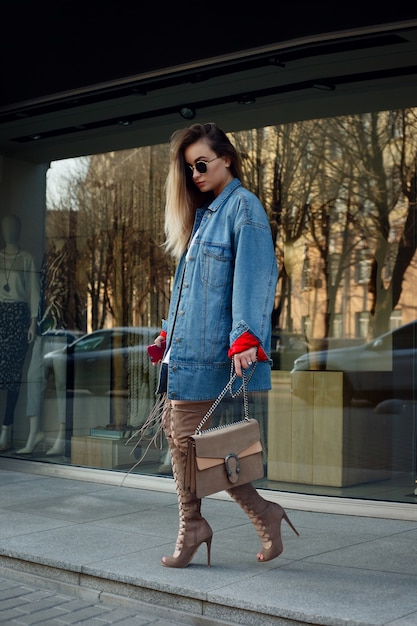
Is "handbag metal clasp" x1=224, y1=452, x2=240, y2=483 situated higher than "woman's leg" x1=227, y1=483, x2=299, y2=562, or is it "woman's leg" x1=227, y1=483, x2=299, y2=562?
"handbag metal clasp" x1=224, y1=452, x2=240, y2=483

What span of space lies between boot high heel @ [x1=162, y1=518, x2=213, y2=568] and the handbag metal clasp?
441 millimetres

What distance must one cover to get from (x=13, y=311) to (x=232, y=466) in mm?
4740

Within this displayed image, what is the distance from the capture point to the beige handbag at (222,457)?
4359 mm

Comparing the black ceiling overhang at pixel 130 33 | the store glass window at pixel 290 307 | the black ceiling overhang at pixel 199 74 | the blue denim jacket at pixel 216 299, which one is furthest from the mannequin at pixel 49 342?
the blue denim jacket at pixel 216 299

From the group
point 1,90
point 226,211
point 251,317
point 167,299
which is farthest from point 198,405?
point 1,90

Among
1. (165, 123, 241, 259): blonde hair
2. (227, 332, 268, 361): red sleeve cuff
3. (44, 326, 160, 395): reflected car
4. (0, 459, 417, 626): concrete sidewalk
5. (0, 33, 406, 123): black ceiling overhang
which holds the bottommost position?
(0, 459, 417, 626): concrete sidewalk

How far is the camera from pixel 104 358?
8.09 metres

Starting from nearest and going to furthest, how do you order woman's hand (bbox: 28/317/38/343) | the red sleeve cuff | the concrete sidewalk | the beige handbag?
the concrete sidewalk → the beige handbag → the red sleeve cuff → woman's hand (bbox: 28/317/38/343)

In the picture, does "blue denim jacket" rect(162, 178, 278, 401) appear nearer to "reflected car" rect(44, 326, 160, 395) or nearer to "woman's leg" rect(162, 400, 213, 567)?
"woman's leg" rect(162, 400, 213, 567)

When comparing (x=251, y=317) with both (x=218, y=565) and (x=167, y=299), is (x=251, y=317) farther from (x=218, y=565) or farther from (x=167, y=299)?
(x=167, y=299)

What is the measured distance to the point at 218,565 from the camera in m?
4.86

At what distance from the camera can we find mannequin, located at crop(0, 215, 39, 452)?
340 inches

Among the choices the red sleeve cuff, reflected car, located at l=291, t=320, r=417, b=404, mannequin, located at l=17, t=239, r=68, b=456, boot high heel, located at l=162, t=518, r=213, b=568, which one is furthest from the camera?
mannequin, located at l=17, t=239, r=68, b=456

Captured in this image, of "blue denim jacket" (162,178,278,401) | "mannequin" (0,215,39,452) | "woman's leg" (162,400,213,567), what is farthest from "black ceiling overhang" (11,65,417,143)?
"woman's leg" (162,400,213,567)
